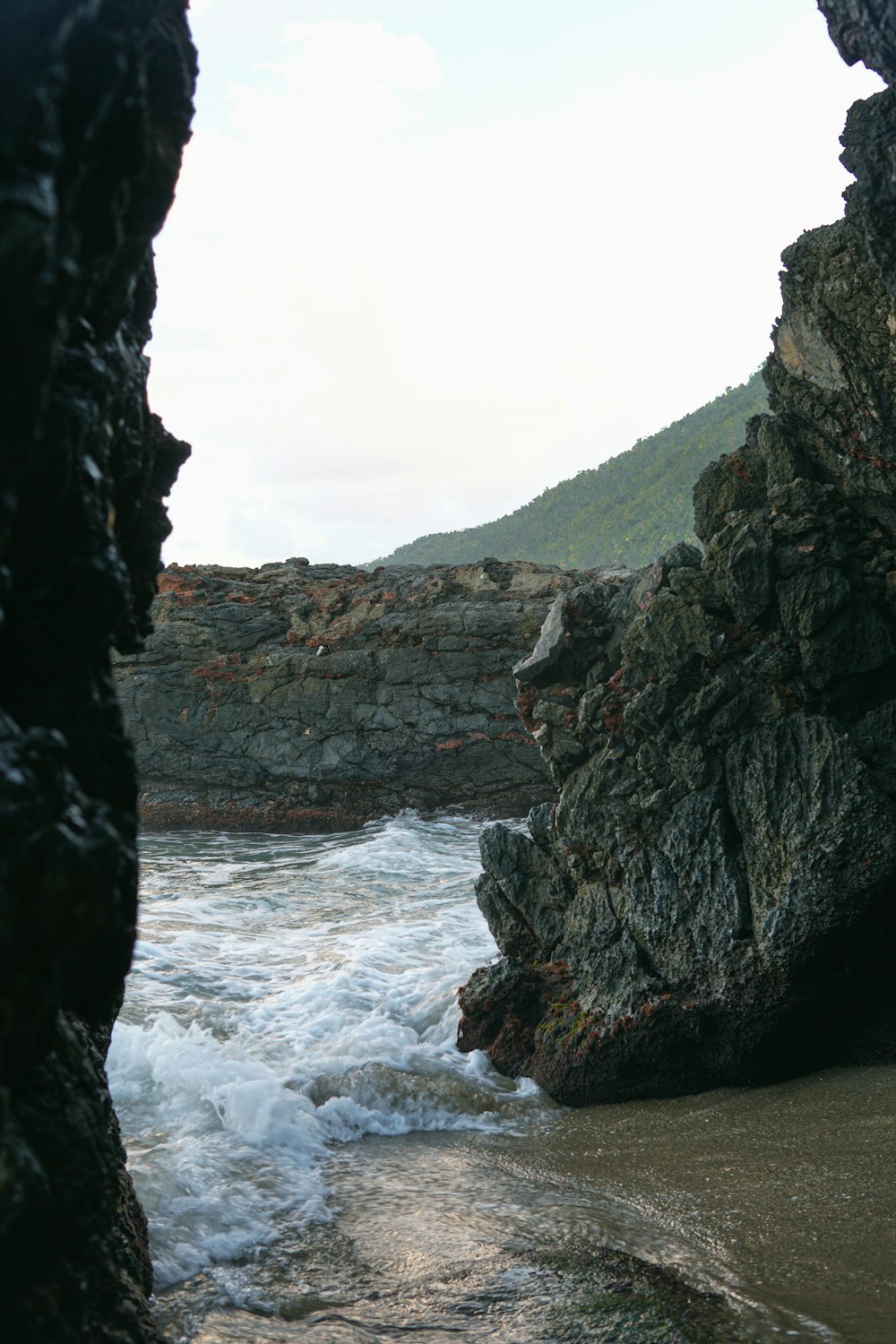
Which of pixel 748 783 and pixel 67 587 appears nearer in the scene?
pixel 67 587

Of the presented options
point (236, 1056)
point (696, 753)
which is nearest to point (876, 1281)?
point (696, 753)

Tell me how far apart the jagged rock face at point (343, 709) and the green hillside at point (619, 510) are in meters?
30.4

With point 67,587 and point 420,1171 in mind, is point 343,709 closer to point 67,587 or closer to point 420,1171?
point 420,1171

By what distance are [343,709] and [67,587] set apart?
55.9 ft

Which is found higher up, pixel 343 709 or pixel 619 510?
pixel 619 510

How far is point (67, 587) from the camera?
9.68ft

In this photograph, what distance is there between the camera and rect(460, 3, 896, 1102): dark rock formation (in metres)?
6.77

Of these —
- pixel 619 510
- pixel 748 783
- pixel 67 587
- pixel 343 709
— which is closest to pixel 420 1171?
pixel 748 783

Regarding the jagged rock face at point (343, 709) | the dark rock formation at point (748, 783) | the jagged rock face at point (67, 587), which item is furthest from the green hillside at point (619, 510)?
the jagged rock face at point (67, 587)

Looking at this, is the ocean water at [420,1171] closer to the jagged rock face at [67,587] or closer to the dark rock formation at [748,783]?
the dark rock formation at [748,783]

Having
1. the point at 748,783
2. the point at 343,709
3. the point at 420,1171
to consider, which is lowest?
the point at 420,1171

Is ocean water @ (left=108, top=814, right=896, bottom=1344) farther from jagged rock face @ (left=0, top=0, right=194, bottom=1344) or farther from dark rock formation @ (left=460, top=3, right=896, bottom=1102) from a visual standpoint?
jagged rock face @ (left=0, top=0, right=194, bottom=1344)

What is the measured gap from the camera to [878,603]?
736 centimetres

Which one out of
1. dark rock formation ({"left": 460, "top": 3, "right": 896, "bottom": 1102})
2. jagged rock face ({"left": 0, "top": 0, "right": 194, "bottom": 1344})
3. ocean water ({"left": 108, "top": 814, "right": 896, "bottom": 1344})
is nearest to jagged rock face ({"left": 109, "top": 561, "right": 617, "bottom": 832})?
ocean water ({"left": 108, "top": 814, "right": 896, "bottom": 1344})
